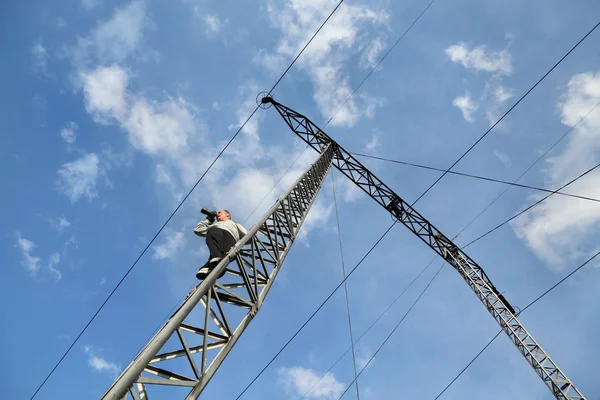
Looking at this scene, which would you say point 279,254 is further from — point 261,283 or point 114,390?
point 114,390

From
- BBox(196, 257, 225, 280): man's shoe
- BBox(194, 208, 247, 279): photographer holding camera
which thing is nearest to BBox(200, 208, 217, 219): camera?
BBox(194, 208, 247, 279): photographer holding camera

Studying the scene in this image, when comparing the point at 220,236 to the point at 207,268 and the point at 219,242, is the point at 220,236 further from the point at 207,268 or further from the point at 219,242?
the point at 207,268

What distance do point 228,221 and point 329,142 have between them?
9826 millimetres

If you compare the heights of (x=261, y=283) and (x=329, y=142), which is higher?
(x=329, y=142)

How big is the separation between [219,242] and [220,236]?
4.7 inches

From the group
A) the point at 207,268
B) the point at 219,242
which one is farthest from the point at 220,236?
the point at 207,268

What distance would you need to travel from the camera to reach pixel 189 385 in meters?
4.93

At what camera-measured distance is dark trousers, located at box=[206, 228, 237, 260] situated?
672 cm

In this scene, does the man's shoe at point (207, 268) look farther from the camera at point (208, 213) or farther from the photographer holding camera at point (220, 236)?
the camera at point (208, 213)

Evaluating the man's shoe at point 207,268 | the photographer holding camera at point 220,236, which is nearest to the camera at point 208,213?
the photographer holding camera at point 220,236

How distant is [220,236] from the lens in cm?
676

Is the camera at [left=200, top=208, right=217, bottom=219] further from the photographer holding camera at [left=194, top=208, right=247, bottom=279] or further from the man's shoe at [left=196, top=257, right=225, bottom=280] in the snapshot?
the man's shoe at [left=196, top=257, right=225, bottom=280]

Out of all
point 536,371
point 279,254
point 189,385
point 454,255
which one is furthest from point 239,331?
point 454,255

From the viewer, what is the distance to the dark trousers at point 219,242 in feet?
22.1
